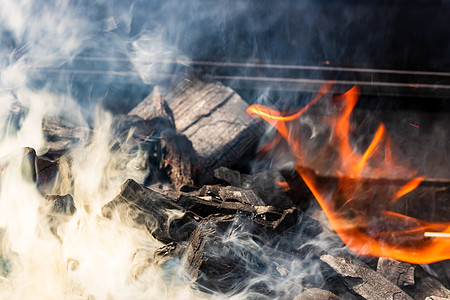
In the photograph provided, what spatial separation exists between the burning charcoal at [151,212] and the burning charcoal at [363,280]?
886 millimetres

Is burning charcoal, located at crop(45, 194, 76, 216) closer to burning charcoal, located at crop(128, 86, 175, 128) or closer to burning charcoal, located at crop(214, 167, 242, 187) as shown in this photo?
burning charcoal, located at crop(214, 167, 242, 187)

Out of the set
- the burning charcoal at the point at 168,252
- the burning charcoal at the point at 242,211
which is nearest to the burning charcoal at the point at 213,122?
the burning charcoal at the point at 242,211

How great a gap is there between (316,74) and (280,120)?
0.92m

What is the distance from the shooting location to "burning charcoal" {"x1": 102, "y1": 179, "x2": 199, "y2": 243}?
2.10 meters

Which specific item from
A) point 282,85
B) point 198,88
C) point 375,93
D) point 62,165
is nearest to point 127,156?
point 62,165

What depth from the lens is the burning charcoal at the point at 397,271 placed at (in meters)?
2.28

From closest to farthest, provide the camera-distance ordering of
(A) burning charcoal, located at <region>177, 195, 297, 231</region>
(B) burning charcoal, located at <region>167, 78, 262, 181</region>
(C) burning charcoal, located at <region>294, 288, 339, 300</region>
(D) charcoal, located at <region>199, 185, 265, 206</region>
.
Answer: (C) burning charcoal, located at <region>294, 288, 339, 300</region>, (A) burning charcoal, located at <region>177, 195, 297, 231</region>, (D) charcoal, located at <region>199, 185, 265, 206</region>, (B) burning charcoal, located at <region>167, 78, 262, 181</region>

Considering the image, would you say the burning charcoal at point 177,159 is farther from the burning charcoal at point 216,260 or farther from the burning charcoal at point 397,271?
the burning charcoal at point 397,271

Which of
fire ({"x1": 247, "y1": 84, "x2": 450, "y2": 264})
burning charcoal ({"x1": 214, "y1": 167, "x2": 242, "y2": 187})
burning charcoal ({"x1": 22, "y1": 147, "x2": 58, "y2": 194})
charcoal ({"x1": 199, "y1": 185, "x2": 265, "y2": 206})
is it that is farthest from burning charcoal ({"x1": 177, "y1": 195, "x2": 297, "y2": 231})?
burning charcoal ({"x1": 22, "y1": 147, "x2": 58, "y2": 194})

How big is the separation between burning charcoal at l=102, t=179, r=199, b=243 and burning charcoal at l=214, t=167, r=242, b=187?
66 cm

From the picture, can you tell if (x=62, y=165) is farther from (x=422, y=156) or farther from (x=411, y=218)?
(x=422, y=156)

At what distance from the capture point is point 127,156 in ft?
9.27

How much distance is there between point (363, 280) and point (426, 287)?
540 millimetres

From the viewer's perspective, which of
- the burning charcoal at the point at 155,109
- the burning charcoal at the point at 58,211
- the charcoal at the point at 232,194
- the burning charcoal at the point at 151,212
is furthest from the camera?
the burning charcoal at the point at 155,109
